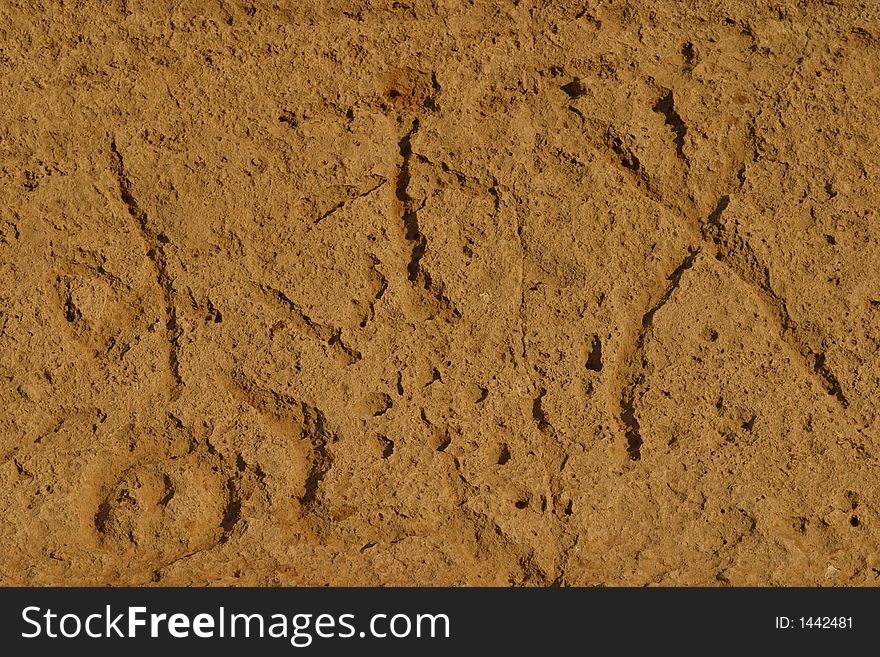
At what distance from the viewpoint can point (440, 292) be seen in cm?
225

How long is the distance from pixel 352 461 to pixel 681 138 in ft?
3.33

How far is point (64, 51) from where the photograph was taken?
2320 millimetres

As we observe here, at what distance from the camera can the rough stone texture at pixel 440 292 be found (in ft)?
6.95

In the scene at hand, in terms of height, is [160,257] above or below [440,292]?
above

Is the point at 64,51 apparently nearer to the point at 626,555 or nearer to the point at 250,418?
the point at 250,418

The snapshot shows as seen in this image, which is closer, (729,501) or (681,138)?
(729,501)

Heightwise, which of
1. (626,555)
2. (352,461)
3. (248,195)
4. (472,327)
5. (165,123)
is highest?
(165,123)

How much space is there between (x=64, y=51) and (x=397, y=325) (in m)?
0.97

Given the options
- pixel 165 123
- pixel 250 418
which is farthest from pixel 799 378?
pixel 165 123

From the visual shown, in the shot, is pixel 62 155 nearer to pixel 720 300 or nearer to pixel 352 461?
pixel 352 461

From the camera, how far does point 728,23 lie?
2.34m

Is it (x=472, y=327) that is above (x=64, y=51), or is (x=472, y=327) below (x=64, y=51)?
below

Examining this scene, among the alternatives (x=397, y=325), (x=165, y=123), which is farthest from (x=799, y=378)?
(x=165, y=123)

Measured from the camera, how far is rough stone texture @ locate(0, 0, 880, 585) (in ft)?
6.95
